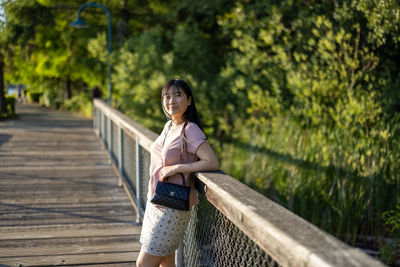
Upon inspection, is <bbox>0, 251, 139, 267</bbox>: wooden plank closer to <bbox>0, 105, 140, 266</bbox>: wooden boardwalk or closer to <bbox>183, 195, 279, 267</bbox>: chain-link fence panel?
<bbox>0, 105, 140, 266</bbox>: wooden boardwalk

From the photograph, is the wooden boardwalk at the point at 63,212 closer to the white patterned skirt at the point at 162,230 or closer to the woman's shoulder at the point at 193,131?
the white patterned skirt at the point at 162,230

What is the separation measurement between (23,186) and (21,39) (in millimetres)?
11044

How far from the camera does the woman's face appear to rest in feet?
8.70

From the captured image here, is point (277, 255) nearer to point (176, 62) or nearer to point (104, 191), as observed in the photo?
point (104, 191)

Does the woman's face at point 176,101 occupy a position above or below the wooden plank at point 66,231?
above

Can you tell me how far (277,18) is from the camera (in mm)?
10133

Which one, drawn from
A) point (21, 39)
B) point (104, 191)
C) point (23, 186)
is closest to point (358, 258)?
point (104, 191)

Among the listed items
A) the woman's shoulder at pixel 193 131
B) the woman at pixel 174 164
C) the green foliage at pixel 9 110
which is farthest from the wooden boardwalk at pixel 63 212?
the green foliage at pixel 9 110

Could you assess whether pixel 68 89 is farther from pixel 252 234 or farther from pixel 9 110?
pixel 252 234

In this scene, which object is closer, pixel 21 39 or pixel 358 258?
pixel 358 258

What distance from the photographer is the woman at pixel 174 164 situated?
8.09 ft

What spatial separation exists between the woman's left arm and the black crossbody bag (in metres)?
0.08

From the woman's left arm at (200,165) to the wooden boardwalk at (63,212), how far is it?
1.62 metres

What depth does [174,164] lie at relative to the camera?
101 inches
